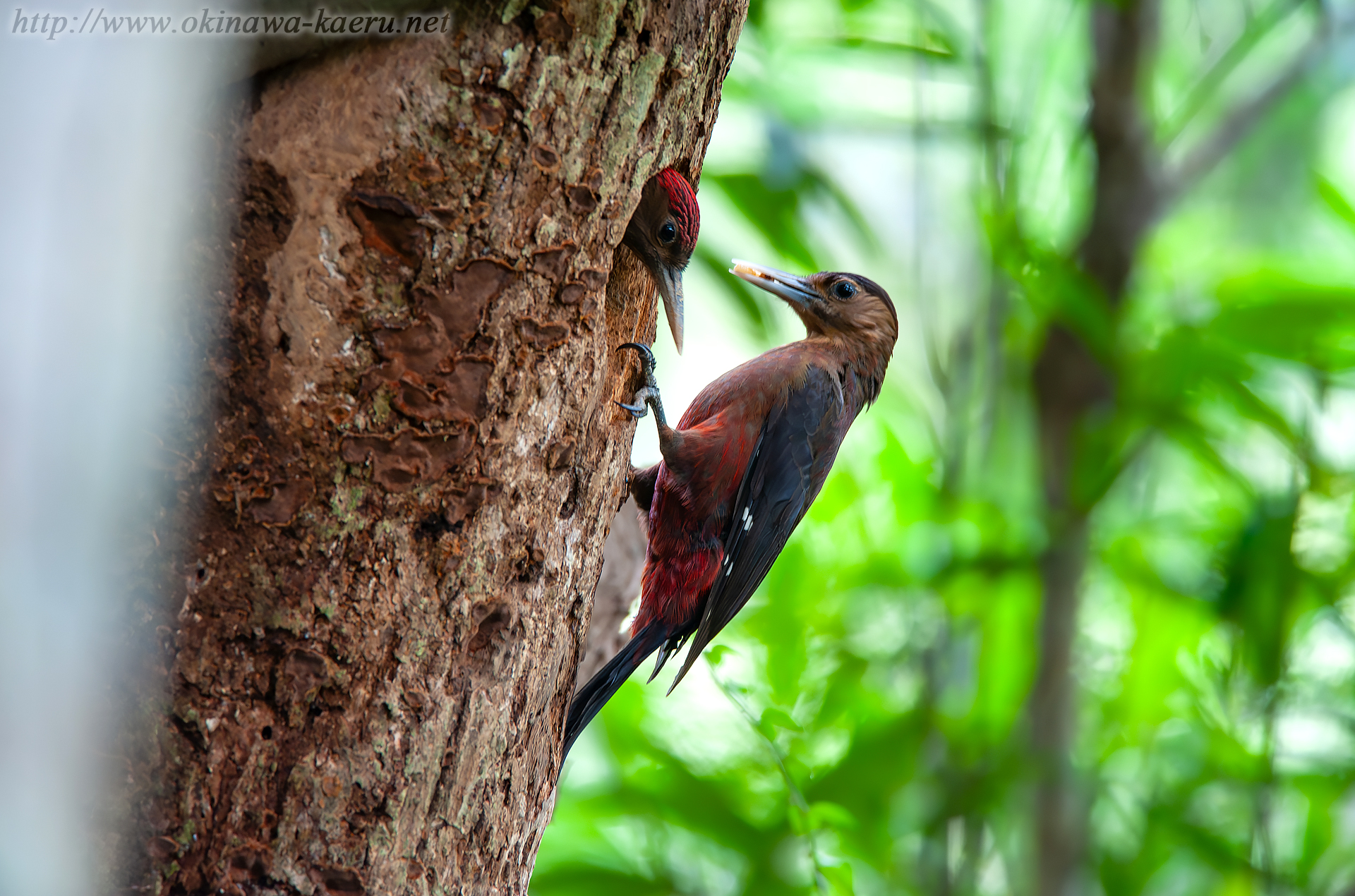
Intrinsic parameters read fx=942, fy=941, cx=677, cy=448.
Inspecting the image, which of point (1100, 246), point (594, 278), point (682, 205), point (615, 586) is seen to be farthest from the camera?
point (1100, 246)

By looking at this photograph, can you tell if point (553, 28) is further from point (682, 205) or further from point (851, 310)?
point (851, 310)

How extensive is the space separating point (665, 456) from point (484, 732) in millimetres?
745

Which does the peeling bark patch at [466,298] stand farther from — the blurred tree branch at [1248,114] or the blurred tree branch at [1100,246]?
the blurred tree branch at [1248,114]

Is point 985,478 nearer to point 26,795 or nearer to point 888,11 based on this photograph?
point 888,11

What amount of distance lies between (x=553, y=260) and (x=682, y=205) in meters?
0.34

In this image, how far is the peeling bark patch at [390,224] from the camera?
3.10 feet

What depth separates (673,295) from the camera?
1414 millimetres

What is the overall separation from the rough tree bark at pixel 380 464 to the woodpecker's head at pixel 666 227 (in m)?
0.20

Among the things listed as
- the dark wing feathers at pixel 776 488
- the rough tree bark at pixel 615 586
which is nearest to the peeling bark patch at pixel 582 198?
the dark wing feathers at pixel 776 488

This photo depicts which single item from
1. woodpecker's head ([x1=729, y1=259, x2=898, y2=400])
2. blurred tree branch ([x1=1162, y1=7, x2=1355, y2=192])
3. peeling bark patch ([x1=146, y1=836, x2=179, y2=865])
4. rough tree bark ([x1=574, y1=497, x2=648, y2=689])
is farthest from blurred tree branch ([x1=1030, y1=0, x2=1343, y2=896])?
peeling bark patch ([x1=146, y1=836, x2=179, y2=865])

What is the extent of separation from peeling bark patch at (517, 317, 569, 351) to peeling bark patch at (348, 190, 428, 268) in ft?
0.42

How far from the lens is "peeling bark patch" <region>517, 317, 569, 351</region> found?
102 cm

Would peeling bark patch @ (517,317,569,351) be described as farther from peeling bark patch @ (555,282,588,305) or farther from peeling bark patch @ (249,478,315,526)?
peeling bark patch @ (249,478,315,526)

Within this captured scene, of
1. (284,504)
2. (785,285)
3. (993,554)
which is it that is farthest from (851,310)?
(284,504)
